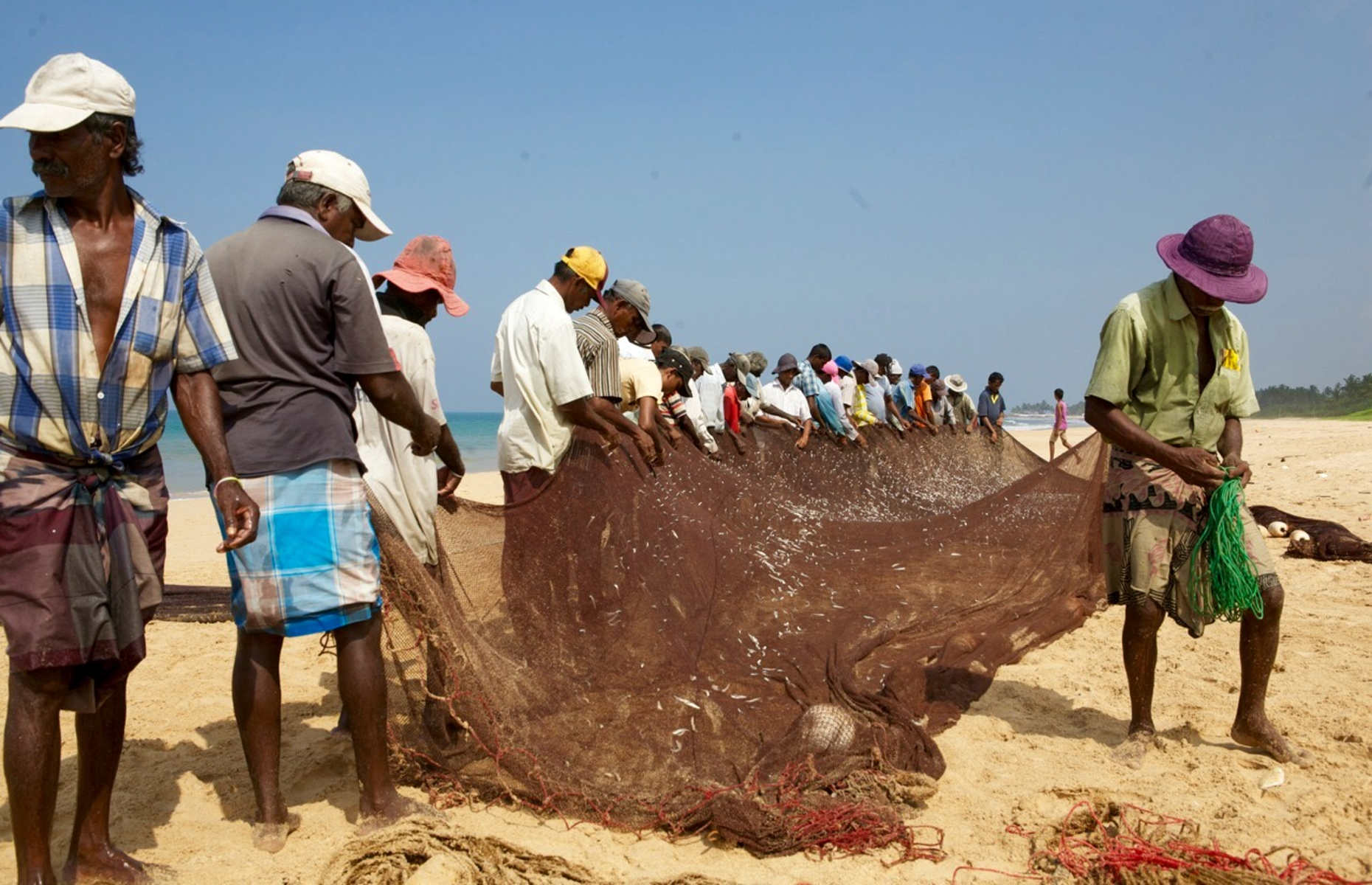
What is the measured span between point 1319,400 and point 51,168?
208ft

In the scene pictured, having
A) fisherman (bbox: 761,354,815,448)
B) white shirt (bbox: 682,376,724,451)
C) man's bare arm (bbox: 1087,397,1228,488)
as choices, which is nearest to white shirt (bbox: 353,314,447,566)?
man's bare arm (bbox: 1087,397,1228,488)

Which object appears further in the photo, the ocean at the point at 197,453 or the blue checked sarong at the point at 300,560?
the ocean at the point at 197,453

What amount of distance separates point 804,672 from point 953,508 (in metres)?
4.03

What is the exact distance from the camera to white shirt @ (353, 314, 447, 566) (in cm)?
329

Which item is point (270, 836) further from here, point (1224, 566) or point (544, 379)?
point (1224, 566)

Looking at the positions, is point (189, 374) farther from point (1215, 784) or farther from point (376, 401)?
point (1215, 784)

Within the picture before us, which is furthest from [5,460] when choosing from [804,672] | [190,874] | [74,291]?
[804,672]

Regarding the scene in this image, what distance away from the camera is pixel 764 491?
6.01 meters

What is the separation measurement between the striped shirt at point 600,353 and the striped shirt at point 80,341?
208 centimetres

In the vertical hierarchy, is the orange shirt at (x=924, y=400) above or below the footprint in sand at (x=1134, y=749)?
above

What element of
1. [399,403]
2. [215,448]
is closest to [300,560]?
[215,448]

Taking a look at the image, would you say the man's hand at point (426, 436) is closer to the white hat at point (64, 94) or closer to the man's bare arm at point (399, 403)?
the man's bare arm at point (399, 403)

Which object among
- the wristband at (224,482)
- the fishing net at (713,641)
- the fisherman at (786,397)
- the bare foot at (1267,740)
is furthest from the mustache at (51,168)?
the fisherman at (786,397)

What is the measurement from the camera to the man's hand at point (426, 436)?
9.64 feet
